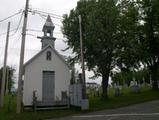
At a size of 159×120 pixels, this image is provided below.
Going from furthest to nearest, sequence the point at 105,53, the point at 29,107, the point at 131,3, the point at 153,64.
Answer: the point at 153,64 → the point at 131,3 → the point at 105,53 → the point at 29,107

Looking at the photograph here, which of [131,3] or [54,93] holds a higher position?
[131,3]

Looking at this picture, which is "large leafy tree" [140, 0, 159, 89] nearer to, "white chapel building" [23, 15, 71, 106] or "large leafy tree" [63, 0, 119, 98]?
"large leafy tree" [63, 0, 119, 98]

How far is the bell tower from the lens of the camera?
30.4 metres

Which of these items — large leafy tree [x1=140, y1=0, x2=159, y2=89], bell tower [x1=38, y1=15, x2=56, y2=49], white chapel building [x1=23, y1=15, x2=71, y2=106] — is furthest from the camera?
large leafy tree [x1=140, y1=0, x2=159, y2=89]

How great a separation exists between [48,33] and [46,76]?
541 cm

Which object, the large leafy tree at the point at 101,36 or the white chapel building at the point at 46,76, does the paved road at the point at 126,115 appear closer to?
the white chapel building at the point at 46,76

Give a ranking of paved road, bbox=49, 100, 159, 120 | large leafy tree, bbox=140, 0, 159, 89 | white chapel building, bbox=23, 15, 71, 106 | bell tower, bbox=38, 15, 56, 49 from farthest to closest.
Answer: large leafy tree, bbox=140, 0, 159, 89 → bell tower, bbox=38, 15, 56, 49 → white chapel building, bbox=23, 15, 71, 106 → paved road, bbox=49, 100, 159, 120

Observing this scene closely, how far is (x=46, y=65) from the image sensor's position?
2862cm

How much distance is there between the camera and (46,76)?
28625mm

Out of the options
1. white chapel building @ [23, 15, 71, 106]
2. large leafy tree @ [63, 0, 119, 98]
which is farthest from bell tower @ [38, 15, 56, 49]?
large leafy tree @ [63, 0, 119, 98]

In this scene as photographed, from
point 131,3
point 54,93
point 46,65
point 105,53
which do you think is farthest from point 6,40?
point 131,3

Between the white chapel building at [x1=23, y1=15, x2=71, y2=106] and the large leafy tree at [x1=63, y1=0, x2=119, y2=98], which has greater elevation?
the large leafy tree at [x1=63, y1=0, x2=119, y2=98]

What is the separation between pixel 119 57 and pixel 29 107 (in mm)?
→ 11177

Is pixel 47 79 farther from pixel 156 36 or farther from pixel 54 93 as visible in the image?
pixel 156 36
